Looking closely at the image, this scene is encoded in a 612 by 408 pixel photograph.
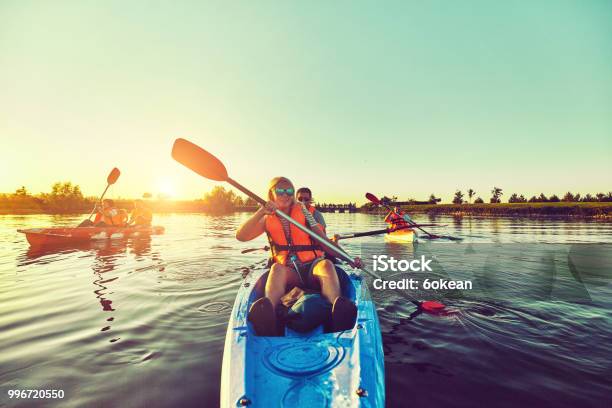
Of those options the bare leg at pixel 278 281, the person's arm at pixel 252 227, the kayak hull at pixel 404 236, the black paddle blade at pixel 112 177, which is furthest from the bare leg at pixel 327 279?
the black paddle blade at pixel 112 177

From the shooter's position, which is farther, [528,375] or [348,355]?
[528,375]

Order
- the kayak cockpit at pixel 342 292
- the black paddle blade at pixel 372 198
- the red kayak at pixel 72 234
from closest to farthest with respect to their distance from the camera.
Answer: the kayak cockpit at pixel 342 292 < the red kayak at pixel 72 234 < the black paddle blade at pixel 372 198

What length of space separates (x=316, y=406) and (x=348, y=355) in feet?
1.78

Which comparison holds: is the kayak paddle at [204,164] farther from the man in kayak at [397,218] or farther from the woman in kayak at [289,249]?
the man in kayak at [397,218]

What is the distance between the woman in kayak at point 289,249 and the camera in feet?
11.1

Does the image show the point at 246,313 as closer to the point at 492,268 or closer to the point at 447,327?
the point at 447,327

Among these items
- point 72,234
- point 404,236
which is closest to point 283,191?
point 404,236

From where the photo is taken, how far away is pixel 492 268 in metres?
8.39

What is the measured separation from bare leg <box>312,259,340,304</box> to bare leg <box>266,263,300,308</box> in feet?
0.97

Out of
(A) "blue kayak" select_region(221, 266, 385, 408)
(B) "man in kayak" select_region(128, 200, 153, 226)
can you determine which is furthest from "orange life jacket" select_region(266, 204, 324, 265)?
(B) "man in kayak" select_region(128, 200, 153, 226)

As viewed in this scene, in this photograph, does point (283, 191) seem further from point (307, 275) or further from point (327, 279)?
point (327, 279)

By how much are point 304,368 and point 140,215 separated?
1642 centimetres

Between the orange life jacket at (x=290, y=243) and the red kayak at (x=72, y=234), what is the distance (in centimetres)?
1222

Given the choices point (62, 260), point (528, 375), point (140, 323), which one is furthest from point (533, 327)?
point (62, 260)
